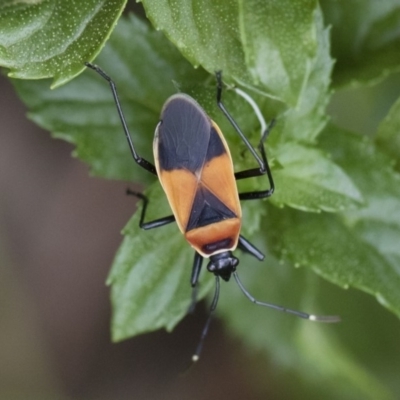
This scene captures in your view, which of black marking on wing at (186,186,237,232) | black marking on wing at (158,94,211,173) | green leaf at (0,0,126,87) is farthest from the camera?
black marking on wing at (186,186,237,232)

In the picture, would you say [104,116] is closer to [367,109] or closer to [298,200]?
[298,200]

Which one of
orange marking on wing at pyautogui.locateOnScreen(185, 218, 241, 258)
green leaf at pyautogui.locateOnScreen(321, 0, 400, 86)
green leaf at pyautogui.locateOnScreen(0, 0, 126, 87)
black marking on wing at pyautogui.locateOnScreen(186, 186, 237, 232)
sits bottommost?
orange marking on wing at pyautogui.locateOnScreen(185, 218, 241, 258)

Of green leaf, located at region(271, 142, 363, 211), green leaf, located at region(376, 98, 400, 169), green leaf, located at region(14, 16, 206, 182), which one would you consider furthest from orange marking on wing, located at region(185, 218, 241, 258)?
green leaf, located at region(376, 98, 400, 169)

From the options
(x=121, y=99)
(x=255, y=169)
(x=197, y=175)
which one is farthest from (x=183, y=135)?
(x=121, y=99)

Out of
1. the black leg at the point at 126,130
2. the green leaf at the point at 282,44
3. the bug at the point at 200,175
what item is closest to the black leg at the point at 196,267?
the bug at the point at 200,175

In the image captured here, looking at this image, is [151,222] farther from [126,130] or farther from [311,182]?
[311,182]

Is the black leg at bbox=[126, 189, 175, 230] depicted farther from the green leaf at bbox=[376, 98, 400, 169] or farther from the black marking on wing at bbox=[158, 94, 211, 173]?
the green leaf at bbox=[376, 98, 400, 169]

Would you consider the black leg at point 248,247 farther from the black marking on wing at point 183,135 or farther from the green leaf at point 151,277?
the black marking on wing at point 183,135

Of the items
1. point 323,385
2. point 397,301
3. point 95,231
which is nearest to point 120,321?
point 397,301
